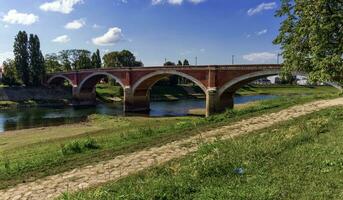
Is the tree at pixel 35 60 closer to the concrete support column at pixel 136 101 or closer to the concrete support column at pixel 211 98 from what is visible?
the concrete support column at pixel 136 101

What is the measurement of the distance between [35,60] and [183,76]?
42.8 metres

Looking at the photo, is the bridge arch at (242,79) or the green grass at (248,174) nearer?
Result: the green grass at (248,174)

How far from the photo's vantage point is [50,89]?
8406 centimetres

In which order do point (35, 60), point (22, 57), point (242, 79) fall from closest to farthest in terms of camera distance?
point (242, 79) < point (22, 57) < point (35, 60)

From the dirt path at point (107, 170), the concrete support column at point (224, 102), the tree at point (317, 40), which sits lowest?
the concrete support column at point (224, 102)

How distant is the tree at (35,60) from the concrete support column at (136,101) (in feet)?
97.9

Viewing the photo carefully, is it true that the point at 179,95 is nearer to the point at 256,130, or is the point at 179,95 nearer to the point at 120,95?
the point at 120,95

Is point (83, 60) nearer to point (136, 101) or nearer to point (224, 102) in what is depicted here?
point (136, 101)

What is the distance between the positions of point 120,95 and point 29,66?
21187 mm

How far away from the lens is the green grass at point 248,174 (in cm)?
758

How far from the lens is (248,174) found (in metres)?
8.95

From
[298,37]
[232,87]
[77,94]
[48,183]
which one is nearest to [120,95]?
[77,94]

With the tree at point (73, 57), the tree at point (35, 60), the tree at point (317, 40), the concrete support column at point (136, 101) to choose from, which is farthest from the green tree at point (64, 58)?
the tree at point (317, 40)

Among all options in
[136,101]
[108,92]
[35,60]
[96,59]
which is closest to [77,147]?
[136,101]
